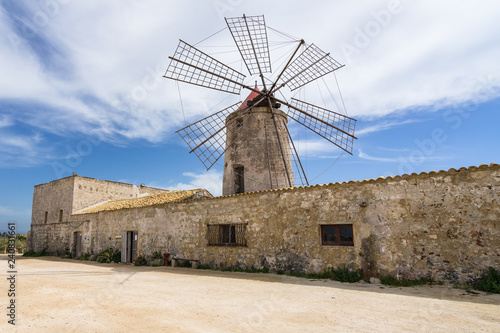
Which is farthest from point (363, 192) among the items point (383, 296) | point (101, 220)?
point (101, 220)

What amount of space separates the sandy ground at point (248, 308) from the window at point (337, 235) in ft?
3.63

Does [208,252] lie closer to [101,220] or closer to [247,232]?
[247,232]

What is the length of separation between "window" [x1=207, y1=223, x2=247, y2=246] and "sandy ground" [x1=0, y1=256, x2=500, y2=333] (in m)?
2.61

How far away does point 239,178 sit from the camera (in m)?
12.9

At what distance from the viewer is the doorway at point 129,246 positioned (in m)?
13.3

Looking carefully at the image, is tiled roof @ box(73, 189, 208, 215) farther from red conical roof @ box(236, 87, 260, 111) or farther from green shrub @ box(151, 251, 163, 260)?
red conical roof @ box(236, 87, 260, 111)

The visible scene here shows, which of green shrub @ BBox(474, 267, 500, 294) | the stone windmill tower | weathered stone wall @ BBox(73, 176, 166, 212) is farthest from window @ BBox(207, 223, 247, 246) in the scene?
weathered stone wall @ BBox(73, 176, 166, 212)

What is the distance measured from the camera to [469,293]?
5.60 meters

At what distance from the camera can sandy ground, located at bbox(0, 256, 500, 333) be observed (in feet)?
12.5

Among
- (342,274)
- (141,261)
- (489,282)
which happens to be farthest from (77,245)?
(489,282)

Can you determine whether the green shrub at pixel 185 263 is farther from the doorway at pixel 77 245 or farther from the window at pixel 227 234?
the doorway at pixel 77 245

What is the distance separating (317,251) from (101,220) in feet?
39.0

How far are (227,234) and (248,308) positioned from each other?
5.45 meters

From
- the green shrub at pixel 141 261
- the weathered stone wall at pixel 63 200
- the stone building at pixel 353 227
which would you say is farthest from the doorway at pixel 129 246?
the weathered stone wall at pixel 63 200
